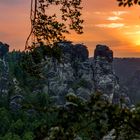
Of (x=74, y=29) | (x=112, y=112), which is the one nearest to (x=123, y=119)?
(x=112, y=112)

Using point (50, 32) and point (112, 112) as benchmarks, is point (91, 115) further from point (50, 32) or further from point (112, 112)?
point (50, 32)

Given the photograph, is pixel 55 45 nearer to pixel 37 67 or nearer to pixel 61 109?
pixel 37 67

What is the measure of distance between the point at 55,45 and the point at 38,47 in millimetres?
389

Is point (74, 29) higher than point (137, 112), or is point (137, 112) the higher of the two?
point (74, 29)

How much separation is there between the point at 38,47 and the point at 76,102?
10.3 ft

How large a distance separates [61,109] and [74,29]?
3.06 metres

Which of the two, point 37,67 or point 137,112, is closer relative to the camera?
point 137,112

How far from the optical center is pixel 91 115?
801 cm

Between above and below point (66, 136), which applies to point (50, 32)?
above

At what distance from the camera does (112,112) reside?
8.02m

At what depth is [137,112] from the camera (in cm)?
833

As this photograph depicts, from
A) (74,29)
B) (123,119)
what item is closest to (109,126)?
(123,119)

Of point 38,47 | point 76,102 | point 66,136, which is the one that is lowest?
point 66,136

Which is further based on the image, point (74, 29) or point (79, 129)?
point (74, 29)
